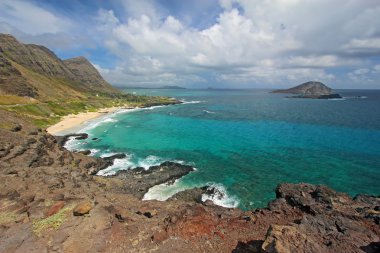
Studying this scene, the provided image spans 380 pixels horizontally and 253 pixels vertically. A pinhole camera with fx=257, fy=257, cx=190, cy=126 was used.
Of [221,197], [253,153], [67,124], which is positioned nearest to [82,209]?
[221,197]

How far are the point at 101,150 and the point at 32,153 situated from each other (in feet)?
77.5

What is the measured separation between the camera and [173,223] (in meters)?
22.7

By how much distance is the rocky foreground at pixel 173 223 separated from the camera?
17859mm

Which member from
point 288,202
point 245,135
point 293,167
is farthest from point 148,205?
point 245,135

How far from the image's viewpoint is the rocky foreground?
17859 millimetres

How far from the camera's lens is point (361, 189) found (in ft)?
145

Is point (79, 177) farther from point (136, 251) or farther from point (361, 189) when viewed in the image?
point (361, 189)

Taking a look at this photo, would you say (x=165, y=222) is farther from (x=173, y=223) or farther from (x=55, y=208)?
(x=55, y=208)

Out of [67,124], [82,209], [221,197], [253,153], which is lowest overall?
[221,197]

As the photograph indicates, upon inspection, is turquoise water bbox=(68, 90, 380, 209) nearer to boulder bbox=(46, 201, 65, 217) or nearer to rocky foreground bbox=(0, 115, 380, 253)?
rocky foreground bbox=(0, 115, 380, 253)

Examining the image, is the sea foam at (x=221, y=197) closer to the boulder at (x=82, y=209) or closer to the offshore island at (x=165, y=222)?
the offshore island at (x=165, y=222)

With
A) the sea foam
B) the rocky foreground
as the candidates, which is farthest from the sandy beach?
the sea foam

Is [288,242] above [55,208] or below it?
above

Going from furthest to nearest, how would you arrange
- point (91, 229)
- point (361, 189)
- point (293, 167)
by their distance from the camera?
point (293, 167) → point (361, 189) → point (91, 229)
